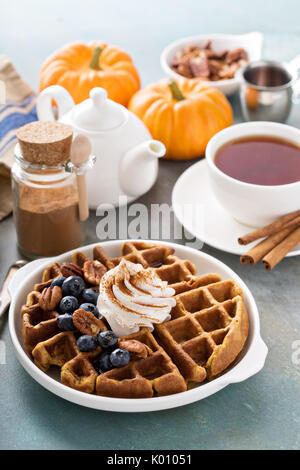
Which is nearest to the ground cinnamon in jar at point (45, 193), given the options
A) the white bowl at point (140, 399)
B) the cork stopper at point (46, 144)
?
the cork stopper at point (46, 144)

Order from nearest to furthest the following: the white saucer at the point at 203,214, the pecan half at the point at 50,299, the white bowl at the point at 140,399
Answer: the white bowl at the point at 140,399 → the pecan half at the point at 50,299 → the white saucer at the point at 203,214

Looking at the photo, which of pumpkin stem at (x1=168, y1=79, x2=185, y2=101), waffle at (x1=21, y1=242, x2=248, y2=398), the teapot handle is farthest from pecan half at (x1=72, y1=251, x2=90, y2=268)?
pumpkin stem at (x1=168, y1=79, x2=185, y2=101)

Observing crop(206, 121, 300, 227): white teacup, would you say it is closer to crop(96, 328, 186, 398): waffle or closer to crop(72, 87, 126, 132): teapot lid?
crop(72, 87, 126, 132): teapot lid

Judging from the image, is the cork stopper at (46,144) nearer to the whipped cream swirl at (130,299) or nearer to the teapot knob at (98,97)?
the teapot knob at (98,97)

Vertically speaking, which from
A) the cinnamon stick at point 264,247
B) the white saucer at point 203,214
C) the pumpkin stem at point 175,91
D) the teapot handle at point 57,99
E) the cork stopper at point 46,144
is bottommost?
the white saucer at point 203,214

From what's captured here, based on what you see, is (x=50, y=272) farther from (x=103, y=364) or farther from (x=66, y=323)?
(x=103, y=364)
